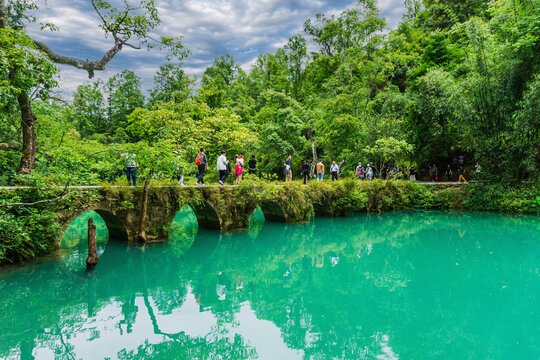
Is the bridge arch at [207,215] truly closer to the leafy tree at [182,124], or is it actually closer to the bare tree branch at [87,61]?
the leafy tree at [182,124]

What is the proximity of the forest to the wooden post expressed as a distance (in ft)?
4.39

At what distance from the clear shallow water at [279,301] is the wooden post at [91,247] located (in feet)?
1.17

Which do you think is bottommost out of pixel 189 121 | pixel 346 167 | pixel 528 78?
pixel 346 167

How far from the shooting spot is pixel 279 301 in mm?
7547

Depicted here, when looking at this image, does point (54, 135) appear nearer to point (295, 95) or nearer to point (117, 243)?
point (117, 243)

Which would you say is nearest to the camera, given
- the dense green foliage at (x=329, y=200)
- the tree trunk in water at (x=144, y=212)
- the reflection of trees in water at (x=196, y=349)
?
Answer: the reflection of trees in water at (x=196, y=349)

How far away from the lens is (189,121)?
55.9 feet

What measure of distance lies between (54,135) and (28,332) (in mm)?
12830

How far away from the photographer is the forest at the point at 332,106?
1005 centimetres

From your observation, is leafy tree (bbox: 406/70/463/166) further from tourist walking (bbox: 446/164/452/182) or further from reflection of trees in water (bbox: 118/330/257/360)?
reflection of trees in water (bbox: 118/330/257/360)

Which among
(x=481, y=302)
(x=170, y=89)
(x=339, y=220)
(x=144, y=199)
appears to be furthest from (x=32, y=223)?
(x=170, y=89)

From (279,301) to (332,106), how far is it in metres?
19.4

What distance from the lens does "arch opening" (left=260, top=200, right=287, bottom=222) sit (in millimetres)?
16855

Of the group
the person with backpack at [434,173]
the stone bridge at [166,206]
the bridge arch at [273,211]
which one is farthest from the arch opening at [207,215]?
the person with backpack at [434,173]
